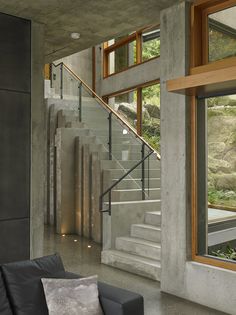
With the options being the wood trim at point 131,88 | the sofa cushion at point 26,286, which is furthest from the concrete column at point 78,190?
the sofa cushion at point 26,286

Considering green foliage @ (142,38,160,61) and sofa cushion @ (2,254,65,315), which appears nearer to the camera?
sofa cushion @ (2,254,65,315)

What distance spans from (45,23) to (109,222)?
144 inches

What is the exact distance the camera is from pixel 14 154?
5695mm

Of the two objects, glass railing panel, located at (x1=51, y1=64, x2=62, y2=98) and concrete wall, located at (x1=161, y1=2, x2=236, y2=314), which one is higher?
glass railing panel, located at (x1=51, y1=64, x2=62, y2=98)

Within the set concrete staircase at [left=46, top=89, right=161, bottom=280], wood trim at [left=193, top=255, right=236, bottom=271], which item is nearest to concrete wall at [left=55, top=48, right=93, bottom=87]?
concrete staircase at [left=46, top=89, right=161, bottom=280]

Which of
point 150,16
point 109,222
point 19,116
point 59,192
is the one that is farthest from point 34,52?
point 59,192

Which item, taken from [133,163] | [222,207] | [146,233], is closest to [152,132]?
[133,163]

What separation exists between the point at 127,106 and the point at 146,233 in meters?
5.84

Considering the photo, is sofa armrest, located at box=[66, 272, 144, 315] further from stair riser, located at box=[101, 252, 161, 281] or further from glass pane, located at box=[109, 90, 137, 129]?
glass pane, located at box=[109, 90, 137, 129]

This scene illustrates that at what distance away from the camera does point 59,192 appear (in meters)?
10.4

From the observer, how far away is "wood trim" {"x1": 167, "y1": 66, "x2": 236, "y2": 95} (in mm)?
4477

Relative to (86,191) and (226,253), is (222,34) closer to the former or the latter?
(226,253)

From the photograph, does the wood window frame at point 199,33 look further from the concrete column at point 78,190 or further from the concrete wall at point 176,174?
the concrete column at point 78,190

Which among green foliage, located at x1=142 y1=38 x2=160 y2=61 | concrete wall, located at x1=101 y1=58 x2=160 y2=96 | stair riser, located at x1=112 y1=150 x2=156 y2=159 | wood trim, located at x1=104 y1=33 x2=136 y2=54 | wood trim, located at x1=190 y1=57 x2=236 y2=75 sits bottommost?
stair riser, located at x1=112 y1=150 x2=156 y2=159
